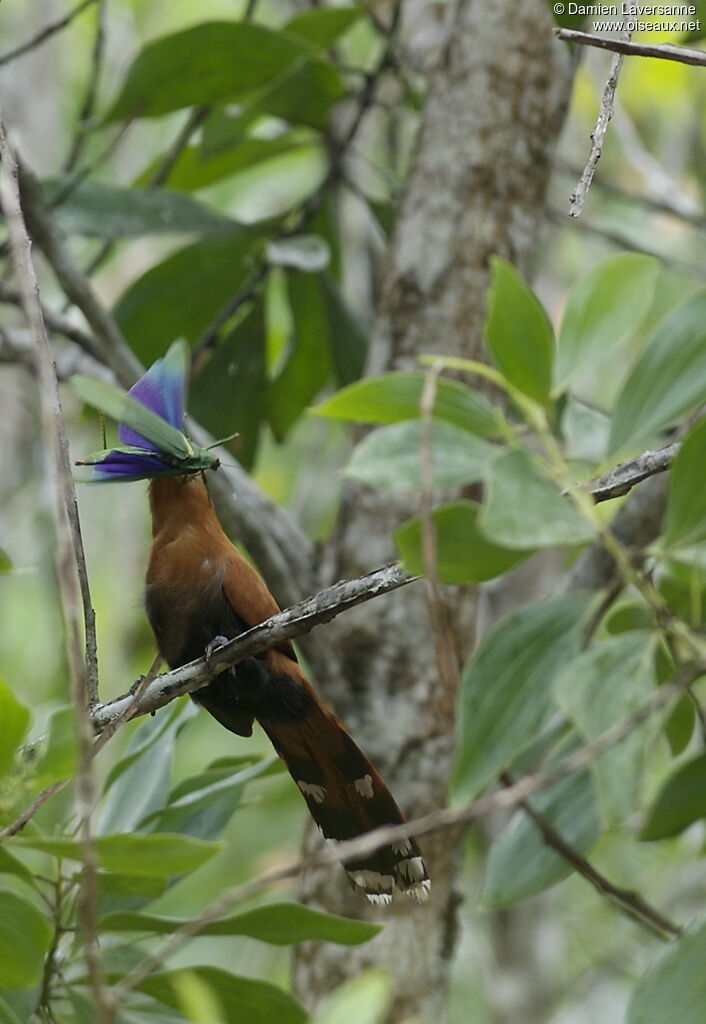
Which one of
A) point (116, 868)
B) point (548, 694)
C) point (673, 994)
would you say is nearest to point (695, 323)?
point (548, 694)

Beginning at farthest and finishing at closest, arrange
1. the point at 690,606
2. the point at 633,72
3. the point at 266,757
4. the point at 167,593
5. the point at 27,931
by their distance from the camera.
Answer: the point at 633,72
the point at 167,593
the point at 266,757
the point at 690,606
the point at 27,931

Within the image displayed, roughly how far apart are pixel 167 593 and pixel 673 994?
1.22 meters

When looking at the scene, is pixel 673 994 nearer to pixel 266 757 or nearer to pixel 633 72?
pixel 266 757

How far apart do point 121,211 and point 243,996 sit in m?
2.00

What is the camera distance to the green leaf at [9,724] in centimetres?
164

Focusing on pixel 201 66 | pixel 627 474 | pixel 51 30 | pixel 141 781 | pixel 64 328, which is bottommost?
pixel 141 781

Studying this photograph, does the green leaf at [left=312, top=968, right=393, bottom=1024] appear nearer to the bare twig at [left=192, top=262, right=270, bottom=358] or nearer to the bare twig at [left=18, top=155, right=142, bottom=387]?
the bare twig at [left=18, top=155, right=142, bottom=387]

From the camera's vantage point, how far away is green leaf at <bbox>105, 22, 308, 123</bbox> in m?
3.05

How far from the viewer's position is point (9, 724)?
1659mm

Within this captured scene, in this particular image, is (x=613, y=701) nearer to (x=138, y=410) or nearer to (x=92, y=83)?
(x=138, y=410)

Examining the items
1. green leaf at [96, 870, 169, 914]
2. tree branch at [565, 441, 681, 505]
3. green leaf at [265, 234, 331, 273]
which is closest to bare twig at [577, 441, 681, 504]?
tree branch at [565, 441, 681, 505]

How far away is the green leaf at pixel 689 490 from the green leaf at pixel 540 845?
2.03 ft

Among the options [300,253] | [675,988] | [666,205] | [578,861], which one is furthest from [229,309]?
[675,988]

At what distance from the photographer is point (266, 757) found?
229cm
